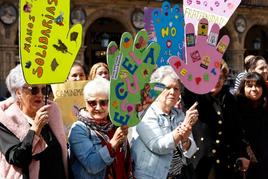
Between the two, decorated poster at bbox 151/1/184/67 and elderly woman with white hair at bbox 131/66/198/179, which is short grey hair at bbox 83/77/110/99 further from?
decorated poster at bbox 151/1/184/67

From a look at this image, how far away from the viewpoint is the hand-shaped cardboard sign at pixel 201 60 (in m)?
3.69

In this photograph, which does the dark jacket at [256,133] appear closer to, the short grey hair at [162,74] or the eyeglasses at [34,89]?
the short grey hair at [162,74]

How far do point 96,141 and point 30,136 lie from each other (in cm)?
44

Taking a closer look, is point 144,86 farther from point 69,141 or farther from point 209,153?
point 209,153

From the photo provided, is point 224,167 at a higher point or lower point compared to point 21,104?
lower

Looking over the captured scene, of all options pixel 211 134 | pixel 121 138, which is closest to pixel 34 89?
pixel 121 138

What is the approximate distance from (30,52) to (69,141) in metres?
0.62

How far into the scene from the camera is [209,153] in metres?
4.15

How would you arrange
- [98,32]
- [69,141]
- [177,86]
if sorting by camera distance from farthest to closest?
[98,32] → [177,86] → [69,141]

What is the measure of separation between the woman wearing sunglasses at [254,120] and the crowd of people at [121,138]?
18cm

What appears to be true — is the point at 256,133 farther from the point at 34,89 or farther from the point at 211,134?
the point at 34,89

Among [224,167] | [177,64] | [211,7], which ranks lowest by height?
[224,167]

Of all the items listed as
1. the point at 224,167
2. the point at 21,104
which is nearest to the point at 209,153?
the point at 224,167

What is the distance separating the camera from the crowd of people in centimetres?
295
